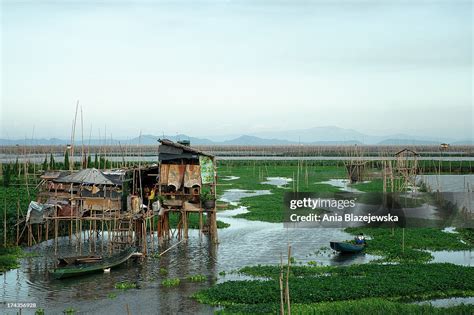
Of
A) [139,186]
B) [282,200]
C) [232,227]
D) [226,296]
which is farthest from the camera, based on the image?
[282,200]

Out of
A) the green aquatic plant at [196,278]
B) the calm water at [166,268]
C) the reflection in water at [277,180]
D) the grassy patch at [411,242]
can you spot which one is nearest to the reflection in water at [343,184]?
the reflection in water at [277,180]

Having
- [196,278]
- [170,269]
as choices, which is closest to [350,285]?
[196,278]

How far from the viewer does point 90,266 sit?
19.9 meters

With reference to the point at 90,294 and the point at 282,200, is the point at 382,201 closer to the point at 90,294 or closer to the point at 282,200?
the point at 282,200

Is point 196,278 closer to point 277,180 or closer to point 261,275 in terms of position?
point 261,275

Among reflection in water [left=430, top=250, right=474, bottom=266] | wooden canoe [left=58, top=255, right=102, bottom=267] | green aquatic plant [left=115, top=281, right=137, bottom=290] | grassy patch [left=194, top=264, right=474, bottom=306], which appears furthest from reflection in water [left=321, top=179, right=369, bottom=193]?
green aquatic plant [left=115, top=281, right=137, bottom=290]

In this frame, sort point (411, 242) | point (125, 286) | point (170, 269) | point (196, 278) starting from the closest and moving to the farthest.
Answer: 1. point (125, 286)
2. point (196, 278)
3. point (170, 269)
4. point (411, 242)

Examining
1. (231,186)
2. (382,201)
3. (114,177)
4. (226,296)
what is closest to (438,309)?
(226,296)

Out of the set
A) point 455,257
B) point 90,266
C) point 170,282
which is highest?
point 90,266

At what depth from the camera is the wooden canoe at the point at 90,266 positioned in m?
19.2

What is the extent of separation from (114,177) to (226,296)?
10.2 meters

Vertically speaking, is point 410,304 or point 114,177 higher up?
point 114,177

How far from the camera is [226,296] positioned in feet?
55.2

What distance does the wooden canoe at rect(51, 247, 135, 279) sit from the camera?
1922 centimetres
